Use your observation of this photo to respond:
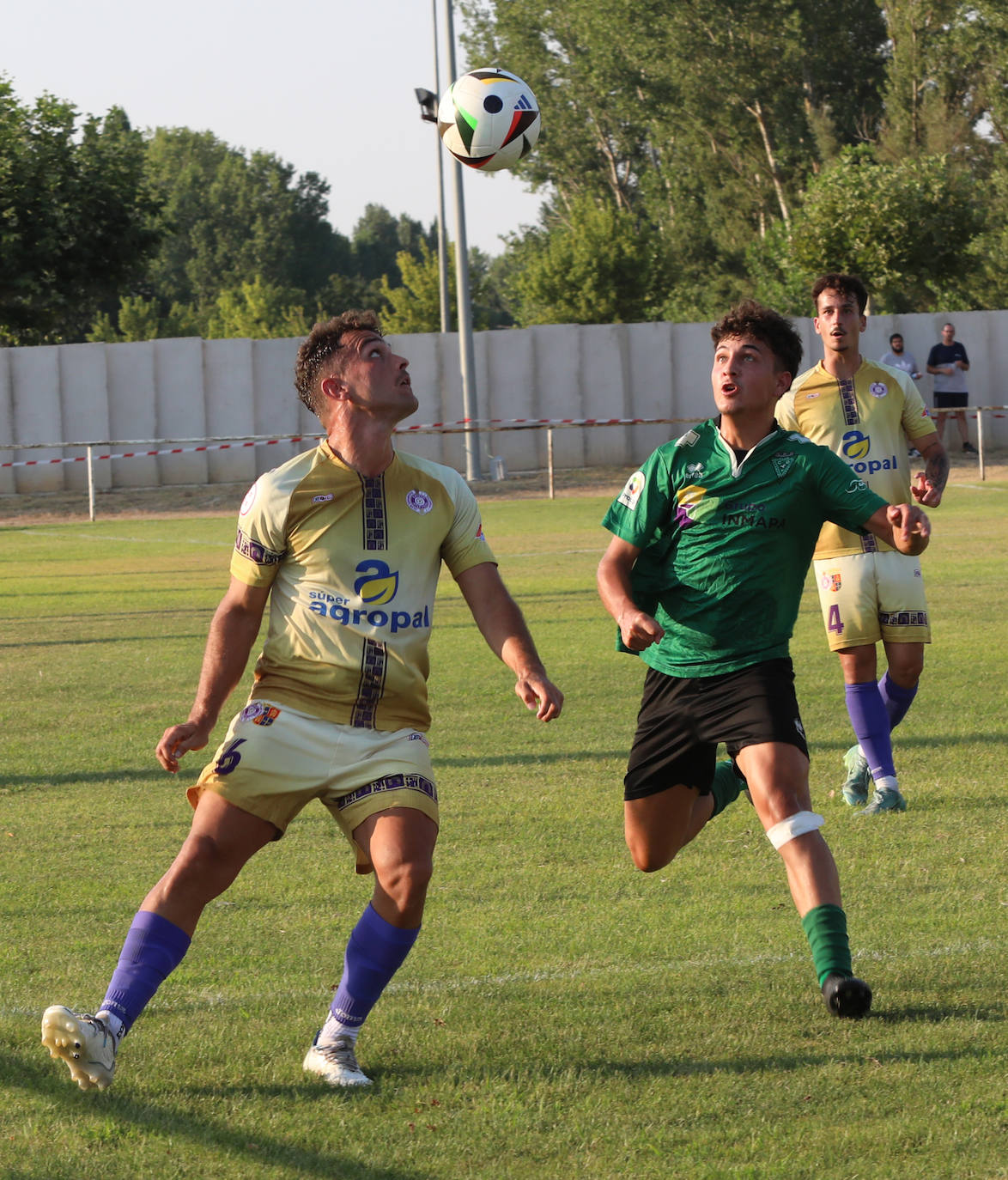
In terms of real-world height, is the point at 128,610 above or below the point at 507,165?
below

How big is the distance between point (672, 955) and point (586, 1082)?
0.99m

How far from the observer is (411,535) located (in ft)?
13.2

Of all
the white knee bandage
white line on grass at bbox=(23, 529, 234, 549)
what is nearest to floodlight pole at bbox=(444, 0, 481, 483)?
white line on grass at bbox=(23, 529, 234, 549)

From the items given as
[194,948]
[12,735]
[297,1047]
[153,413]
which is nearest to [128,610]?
[12,735]

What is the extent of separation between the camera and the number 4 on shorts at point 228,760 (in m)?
3.85

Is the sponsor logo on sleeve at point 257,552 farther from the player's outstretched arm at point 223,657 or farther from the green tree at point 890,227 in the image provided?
the green tree at point 890,227

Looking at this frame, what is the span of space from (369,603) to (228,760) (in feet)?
1.75

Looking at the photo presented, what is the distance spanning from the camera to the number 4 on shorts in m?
3.85

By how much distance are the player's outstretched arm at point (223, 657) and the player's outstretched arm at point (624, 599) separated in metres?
1.04

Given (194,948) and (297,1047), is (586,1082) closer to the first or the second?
(297,1047)

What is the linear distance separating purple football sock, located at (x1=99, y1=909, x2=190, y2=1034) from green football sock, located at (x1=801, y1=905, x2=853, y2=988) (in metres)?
1.66

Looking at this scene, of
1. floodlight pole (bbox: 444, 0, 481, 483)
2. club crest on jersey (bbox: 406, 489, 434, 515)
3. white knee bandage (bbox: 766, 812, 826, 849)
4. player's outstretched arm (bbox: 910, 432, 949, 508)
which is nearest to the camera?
club crest on jersey (bbox: 406, 489, 434, 515)

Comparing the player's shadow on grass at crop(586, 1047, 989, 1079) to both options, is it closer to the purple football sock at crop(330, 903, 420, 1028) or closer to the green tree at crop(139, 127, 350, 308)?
Answer: the purple football sock at crop(330, 903, 420, 1028)

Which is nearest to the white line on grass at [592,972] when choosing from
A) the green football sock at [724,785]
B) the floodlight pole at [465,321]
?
the green football sock at [724,785]
